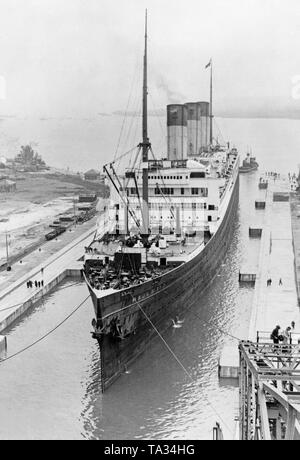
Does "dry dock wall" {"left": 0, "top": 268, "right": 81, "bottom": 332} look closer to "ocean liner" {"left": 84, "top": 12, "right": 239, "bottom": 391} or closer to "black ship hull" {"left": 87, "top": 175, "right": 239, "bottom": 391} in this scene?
"ocean liner" {"left": 84, "top": 12, "right": 239, "bottom": 391}

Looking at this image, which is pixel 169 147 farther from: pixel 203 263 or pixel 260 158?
pixel 260 158

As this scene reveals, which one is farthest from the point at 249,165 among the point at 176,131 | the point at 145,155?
the point at 145,155

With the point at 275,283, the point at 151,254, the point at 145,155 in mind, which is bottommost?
the point at 275,283

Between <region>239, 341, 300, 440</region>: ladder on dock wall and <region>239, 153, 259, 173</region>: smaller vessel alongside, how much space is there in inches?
1952

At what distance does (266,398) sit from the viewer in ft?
23.8

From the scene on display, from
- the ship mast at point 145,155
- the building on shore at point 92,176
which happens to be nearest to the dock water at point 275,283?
the ship mast at point 145,155

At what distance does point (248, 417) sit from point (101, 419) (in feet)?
15.2

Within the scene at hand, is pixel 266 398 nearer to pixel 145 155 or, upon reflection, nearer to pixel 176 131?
pixel 145 155

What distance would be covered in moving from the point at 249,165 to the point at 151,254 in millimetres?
42800

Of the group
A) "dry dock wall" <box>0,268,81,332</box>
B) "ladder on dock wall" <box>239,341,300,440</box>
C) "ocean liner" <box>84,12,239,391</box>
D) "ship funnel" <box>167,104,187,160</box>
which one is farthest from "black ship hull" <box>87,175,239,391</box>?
"ship funnel" <box>167,104,187,160</box>

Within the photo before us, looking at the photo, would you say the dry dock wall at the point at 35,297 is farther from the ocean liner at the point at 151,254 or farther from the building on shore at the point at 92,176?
the building on shore at the point at 92,176

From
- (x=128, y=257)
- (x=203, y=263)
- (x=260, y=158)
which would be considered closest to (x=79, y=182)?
(x=260, y=158)

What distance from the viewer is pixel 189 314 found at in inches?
662

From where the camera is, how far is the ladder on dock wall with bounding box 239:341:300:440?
586 centimetres
